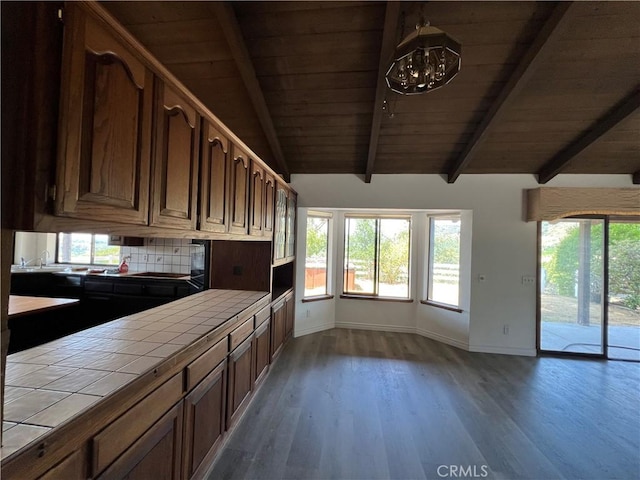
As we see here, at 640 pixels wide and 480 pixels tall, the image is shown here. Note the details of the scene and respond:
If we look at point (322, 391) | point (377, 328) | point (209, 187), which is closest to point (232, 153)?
point (209, 187)

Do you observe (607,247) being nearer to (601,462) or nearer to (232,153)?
(601,462)

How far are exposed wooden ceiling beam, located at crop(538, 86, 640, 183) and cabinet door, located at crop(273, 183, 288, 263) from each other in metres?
3.49

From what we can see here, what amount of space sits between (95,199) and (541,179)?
4.80m

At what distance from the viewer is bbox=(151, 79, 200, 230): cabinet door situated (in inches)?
48.5

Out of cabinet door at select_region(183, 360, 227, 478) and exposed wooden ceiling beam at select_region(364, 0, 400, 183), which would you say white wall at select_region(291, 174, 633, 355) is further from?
cabinet door at select_region(183, 360, 227, 478)

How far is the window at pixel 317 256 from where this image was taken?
14.7 ft

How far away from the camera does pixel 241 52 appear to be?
219 cm

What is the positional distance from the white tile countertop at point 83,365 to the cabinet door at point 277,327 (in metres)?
1.13

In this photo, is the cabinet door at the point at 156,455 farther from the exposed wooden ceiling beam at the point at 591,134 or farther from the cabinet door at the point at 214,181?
the exposed wooden ceiling beam at the point at 591,134

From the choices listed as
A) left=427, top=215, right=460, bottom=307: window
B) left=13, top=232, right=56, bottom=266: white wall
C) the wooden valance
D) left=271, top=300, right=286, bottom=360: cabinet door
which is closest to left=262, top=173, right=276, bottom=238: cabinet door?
left=271, top=300, right=286, bottom=360: cabinet door

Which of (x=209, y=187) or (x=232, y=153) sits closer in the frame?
(x=209, y=187)

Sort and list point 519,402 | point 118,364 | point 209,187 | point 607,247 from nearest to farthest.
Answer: point 118,364
point 209,187
point 519,402
point 607,247

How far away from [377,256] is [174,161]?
12.7 ft

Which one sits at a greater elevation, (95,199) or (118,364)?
(95,199)
